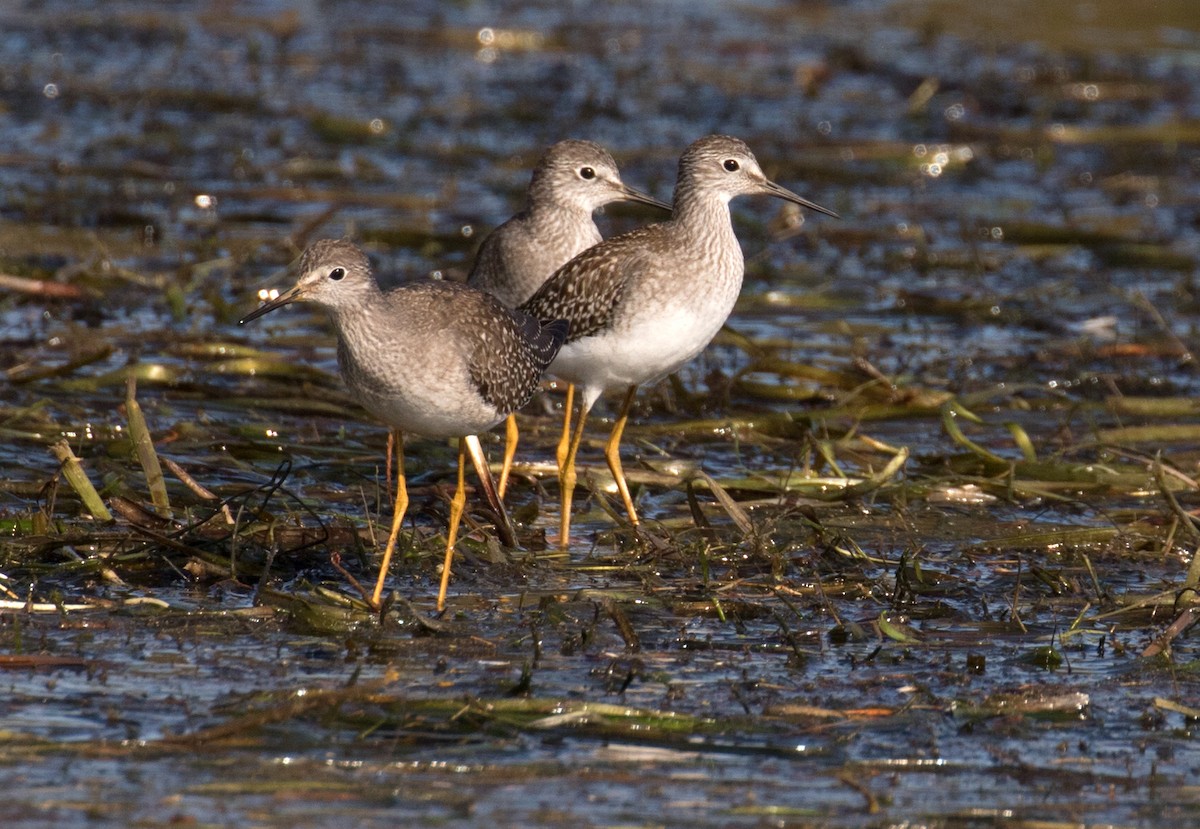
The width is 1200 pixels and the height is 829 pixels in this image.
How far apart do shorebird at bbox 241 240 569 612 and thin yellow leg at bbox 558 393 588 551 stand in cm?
Answer: 72

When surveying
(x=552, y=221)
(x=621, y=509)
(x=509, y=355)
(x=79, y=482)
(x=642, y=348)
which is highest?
(x=552, y=221)

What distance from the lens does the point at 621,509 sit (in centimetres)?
762

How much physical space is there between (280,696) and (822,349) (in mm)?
5252

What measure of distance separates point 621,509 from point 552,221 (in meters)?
1.36

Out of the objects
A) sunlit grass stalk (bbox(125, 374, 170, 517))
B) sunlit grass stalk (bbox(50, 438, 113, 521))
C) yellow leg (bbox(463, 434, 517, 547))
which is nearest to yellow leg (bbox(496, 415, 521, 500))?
yellow leg (bbox(463, 434, 517, 547))

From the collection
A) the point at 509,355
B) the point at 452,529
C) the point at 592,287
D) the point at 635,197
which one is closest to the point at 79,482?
the point at 452,529

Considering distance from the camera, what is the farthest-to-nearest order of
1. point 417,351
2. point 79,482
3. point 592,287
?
point 592,287 < point 79,482 < point 417,351

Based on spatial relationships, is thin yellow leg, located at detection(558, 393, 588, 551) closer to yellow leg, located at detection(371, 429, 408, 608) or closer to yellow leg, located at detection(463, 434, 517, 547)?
yellow leg, located at detection(463, 434, 517, 547)

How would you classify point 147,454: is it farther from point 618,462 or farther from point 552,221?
point 552,221

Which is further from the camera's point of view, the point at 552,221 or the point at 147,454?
the point at 552,221

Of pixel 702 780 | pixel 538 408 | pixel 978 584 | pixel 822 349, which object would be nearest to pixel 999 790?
pixel 702 780

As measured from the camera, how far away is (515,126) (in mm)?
15336

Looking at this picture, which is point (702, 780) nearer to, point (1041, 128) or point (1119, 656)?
point (1119, 656)

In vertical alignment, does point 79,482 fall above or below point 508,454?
above
